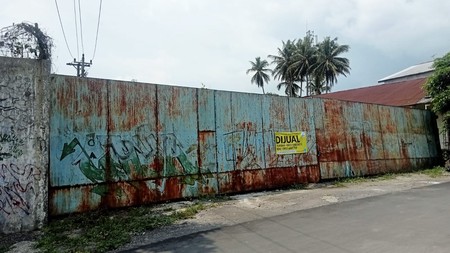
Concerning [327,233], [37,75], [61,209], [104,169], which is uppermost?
[37,75]

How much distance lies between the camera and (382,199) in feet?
25.8

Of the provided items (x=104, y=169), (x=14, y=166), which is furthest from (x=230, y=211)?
(x=14, y=166)

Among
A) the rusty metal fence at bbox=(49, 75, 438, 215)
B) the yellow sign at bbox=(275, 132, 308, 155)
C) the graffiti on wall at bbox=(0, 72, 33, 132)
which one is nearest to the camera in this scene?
the graffiti on wall at bbox=(0, 72, 33, 132)

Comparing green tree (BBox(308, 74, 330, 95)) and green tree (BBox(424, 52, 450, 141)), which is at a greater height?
green tree (BBox(308, 74, 330, 95))

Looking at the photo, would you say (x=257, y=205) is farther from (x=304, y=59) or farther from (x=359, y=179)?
(x=304, y=59)

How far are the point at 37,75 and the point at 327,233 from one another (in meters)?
5.82

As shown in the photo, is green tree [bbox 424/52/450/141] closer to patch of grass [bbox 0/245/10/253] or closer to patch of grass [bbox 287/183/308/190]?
patch of grass [bbox 287/183/308/190]

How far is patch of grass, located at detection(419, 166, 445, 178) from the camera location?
12.6 metres

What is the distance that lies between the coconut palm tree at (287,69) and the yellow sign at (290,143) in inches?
1214

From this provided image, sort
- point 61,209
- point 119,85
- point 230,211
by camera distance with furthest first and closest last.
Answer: point 119,85 → point 230,211 → point 61,209

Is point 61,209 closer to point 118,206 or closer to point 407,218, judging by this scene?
point 118,206

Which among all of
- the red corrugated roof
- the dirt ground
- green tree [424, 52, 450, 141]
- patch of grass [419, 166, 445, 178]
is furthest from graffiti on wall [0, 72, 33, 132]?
the red corrugated roof

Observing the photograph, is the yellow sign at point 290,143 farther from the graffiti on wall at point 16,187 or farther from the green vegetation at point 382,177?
the graffiti on wall at point 16,187

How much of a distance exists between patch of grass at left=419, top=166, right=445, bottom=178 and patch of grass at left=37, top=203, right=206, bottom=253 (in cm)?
994
